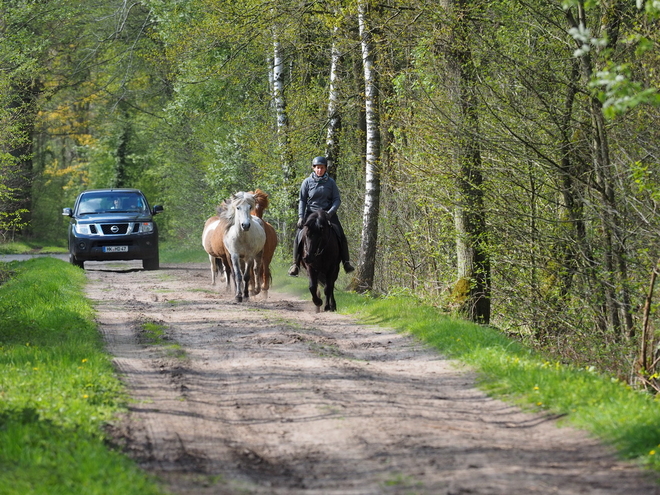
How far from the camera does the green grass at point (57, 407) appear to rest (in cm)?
496

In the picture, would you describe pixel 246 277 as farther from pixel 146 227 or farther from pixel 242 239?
pixel 146 227

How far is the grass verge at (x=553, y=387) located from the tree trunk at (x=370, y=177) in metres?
5.10

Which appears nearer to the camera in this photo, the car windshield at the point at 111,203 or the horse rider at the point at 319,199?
the horse rider at the point at 319,199

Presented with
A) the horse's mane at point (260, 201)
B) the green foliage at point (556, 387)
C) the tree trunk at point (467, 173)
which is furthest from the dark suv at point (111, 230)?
the green foliage at point (556, 387)

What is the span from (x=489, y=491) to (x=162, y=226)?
141 ft

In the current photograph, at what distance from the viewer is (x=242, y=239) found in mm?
16516

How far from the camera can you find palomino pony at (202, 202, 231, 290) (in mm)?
17591

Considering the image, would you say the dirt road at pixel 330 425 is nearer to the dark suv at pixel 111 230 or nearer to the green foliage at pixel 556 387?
the green foliage at pixel 556 387

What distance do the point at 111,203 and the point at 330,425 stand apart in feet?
66.3

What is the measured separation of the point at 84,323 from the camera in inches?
465

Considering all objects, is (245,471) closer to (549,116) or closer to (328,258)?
(549,116)

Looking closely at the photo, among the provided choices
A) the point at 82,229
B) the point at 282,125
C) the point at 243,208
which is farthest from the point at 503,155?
the point at 82,229

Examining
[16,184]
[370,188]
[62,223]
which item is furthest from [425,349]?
[62,223]

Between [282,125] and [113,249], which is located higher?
[282,125]
